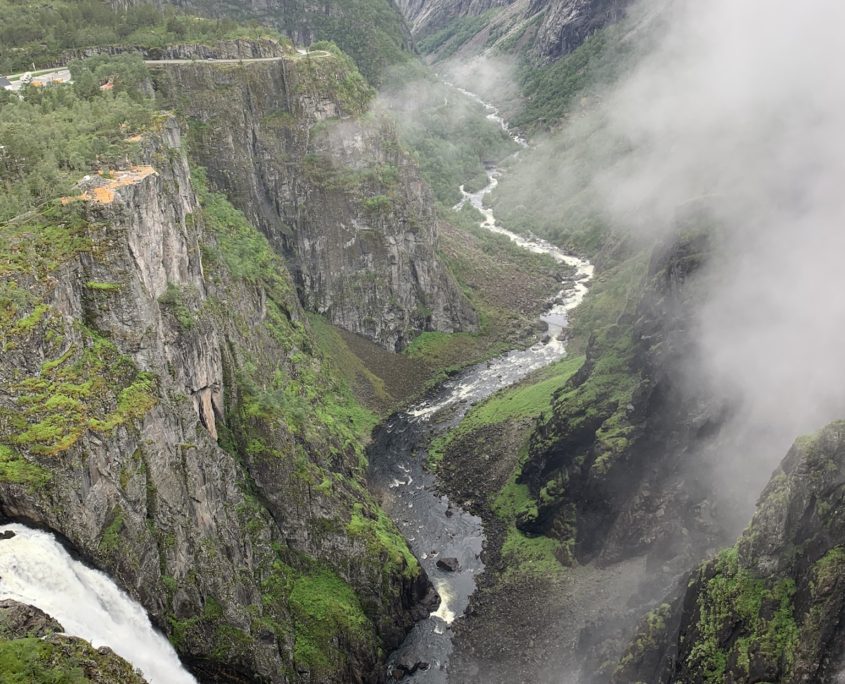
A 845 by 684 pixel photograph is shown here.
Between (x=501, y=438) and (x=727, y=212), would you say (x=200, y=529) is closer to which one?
(x=501, y=438)

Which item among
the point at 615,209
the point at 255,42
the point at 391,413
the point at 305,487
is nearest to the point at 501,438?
the point at 391,413

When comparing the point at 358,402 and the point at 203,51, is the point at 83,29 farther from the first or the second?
the point at 358,402

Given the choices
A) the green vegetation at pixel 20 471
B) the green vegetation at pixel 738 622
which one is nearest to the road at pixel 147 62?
the green vegetation at pixel 20 471

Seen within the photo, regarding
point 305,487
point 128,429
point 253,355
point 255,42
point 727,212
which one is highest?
point 255,42

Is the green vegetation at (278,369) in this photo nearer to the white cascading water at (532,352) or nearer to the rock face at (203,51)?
the white cascading water at (532,352)


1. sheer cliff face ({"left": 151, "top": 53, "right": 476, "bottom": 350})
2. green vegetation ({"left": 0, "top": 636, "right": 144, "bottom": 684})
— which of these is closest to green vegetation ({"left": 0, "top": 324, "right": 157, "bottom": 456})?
green vegetation ({"left": 0, "top": 636, "right": 144, "bottom": 684})

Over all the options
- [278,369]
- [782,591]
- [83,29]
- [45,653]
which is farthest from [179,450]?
[83,29]

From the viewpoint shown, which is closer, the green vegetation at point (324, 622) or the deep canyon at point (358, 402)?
the deep canyon at point (358, 402)
